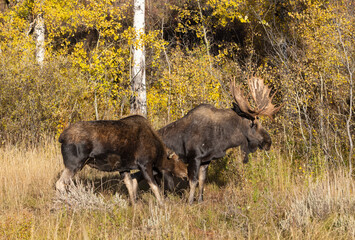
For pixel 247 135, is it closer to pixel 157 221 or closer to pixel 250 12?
pixel 157 221

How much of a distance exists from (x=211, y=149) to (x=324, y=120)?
134 inches

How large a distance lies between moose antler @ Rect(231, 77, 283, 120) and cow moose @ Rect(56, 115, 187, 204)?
159 cm

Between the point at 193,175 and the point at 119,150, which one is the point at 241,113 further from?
the point at 119,150

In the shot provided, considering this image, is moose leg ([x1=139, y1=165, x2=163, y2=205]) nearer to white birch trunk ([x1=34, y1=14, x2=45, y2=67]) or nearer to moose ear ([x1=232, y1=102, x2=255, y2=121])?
moose ear ([x1=232, y1=102, x2=255, y2=121])

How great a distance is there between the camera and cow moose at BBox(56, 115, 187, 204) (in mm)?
6914

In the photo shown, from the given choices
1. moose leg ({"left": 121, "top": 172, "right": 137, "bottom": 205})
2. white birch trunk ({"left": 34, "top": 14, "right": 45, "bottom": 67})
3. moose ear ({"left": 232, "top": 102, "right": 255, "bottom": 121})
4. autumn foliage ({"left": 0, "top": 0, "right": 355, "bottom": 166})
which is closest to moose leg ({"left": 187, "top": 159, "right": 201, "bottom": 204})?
moose leg ({"left": 121, "top": 172, "right": 137, "bottom": 205})

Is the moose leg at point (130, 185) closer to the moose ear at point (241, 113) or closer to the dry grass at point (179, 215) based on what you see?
the dry grass at point (179, 215)

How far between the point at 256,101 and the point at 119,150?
10.1 ft

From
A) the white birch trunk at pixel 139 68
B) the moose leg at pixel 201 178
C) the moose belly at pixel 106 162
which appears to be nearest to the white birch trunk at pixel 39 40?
the white birch trunk at pixel 139 68

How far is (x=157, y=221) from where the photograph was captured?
559cm

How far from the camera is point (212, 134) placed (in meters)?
8.24

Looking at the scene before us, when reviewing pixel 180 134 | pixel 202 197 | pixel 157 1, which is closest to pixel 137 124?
pixel 180 134

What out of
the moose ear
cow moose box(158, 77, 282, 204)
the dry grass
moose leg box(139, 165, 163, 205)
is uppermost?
the moose ear

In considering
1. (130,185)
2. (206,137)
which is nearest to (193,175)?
(206,137)
